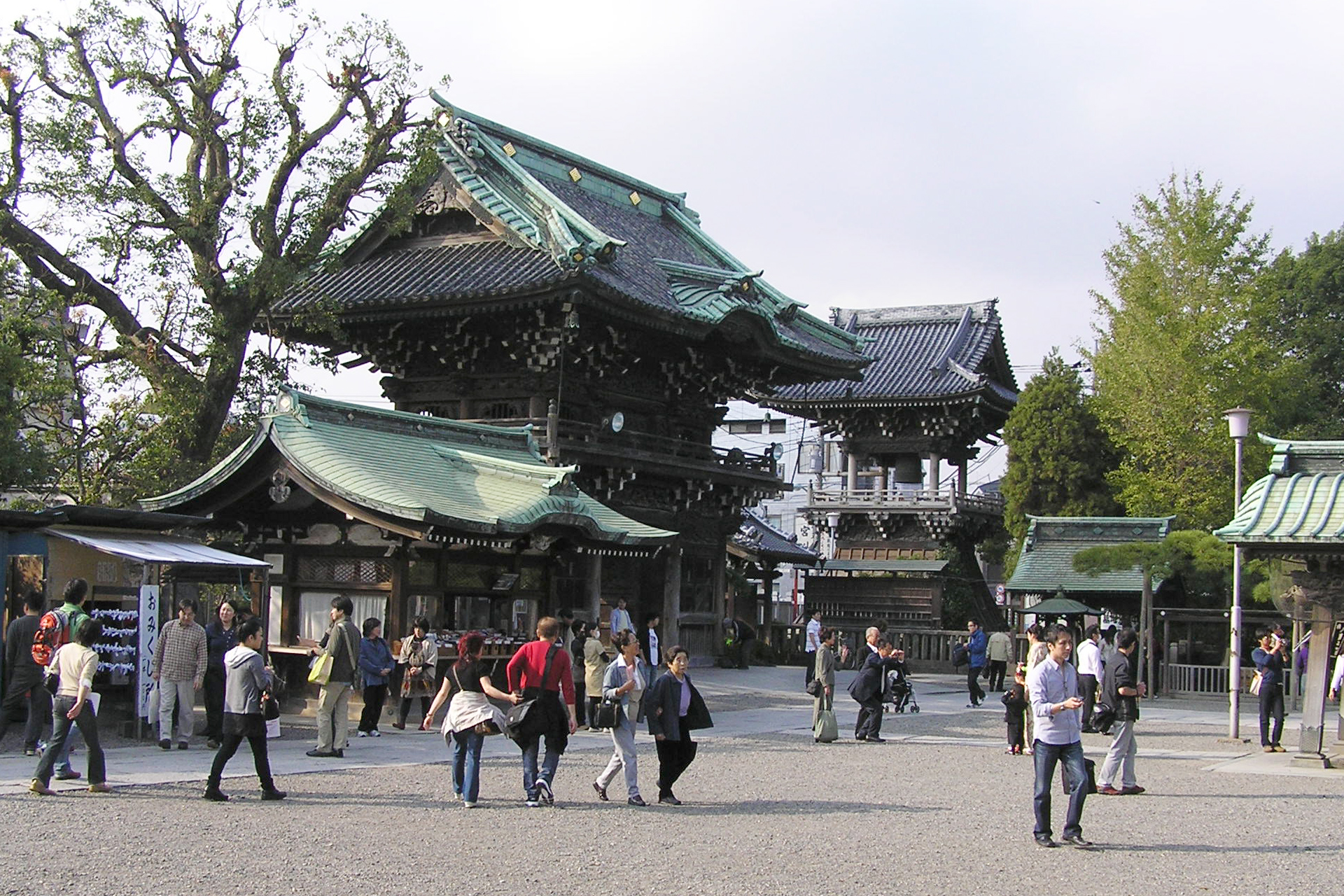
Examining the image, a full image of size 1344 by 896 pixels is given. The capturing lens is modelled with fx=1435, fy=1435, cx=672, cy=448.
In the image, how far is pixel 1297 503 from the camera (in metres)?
18.1

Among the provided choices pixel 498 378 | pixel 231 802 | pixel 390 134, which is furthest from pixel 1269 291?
pixel 231 802

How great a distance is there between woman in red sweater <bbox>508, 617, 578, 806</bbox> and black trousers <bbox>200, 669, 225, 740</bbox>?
5.45m

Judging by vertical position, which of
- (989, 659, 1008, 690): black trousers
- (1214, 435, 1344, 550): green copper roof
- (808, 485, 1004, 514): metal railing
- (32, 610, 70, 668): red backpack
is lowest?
(989, 659, 1008, 690): black trousers

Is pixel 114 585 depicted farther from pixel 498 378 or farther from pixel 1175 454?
pixel 1175 454

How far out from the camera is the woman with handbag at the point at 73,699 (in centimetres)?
1203

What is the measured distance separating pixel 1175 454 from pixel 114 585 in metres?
26.1

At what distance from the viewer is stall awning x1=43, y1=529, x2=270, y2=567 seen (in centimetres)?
1596

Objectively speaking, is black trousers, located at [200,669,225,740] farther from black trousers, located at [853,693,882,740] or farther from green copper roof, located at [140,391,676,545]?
black trousers, located at [853,693,882,740]

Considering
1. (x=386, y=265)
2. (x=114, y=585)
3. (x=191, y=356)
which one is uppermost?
(x=386, y=265)

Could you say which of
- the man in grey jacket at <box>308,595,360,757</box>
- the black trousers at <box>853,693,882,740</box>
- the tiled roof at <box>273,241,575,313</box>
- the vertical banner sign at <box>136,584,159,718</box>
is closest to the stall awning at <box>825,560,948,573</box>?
the tiled roof at <box>273,241,575,313</box>

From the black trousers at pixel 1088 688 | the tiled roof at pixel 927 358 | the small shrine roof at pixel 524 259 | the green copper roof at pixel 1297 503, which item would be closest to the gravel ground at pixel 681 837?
Answer: the black trousers at pixel 1088 688

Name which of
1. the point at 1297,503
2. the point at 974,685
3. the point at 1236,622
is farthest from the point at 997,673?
the point at 1297,503

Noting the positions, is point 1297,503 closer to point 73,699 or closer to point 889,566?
point 73,699

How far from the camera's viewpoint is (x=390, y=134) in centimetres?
2480
